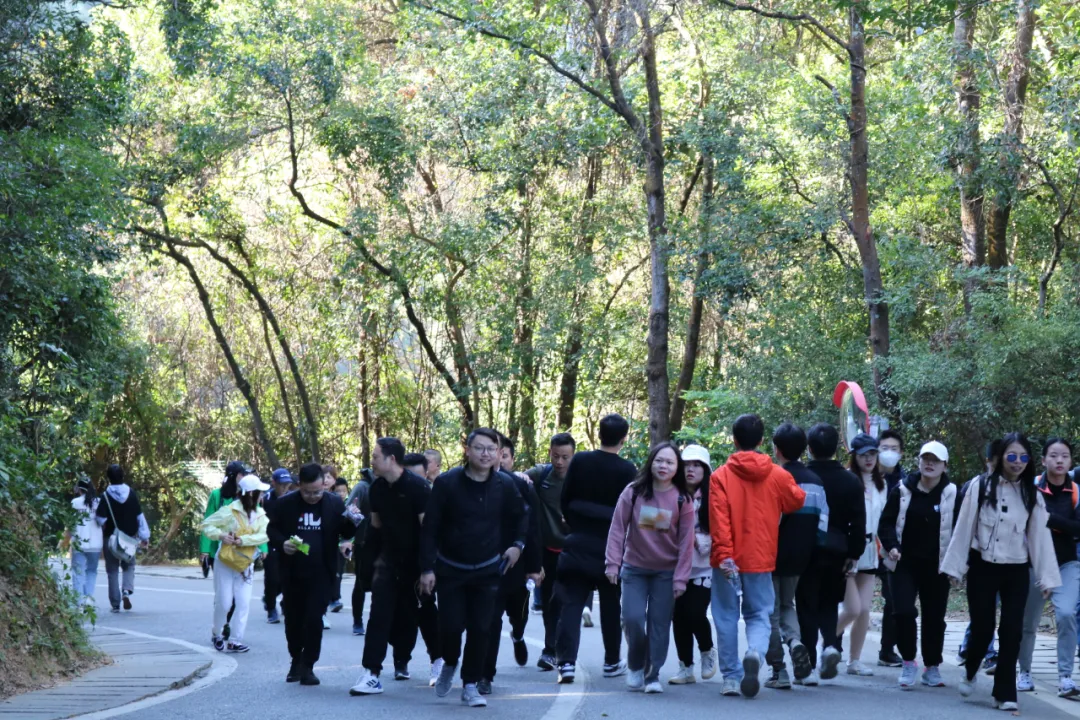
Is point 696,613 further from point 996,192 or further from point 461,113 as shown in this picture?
point 461,113

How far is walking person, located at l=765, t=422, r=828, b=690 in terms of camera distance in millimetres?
9766

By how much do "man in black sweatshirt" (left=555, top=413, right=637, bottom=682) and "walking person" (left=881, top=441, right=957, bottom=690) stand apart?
2008mm

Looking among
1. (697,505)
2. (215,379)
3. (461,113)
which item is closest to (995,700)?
(697,505)

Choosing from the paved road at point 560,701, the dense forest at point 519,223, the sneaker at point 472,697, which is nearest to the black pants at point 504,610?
the paved road at point 560,701

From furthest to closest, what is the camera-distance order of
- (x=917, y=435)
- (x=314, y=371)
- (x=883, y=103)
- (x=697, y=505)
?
(x=314, y=371), (x=883, y=103), (x=917, y=435), (x=697, y=505)

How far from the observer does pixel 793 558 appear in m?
9.77

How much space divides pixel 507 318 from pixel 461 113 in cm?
494

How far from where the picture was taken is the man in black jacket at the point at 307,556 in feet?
33.9

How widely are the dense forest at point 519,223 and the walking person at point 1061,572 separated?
19.1 feet

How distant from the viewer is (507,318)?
29906 mm

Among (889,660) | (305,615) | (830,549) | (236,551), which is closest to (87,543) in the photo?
(236,551)

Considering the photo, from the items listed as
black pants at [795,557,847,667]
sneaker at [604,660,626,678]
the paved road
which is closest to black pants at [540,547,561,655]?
the paved road

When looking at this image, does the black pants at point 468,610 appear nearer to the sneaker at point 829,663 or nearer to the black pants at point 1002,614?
the sneaker at point 829,663

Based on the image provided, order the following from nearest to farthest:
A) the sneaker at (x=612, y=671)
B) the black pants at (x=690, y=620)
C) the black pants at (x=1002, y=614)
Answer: the black pants at (x=1002, y=614)
the black pants at (x=690, y=620)
the sneaker at (x=612, y=671)
